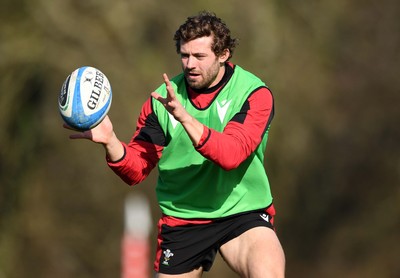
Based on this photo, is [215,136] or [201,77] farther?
[201,77]

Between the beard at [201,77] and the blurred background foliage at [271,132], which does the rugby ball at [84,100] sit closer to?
the beard at [201,77]

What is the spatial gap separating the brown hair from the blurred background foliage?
9.44 metres

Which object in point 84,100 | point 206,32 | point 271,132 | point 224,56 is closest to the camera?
point 84,100

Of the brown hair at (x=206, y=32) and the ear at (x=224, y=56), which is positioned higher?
the brown hair at (x=206, y=32)

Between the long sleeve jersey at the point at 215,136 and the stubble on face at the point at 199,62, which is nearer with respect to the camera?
the long sleeve jersey at the point at 215,136

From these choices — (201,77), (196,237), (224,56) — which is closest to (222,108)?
(201,77)

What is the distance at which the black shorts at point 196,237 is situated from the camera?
23.3ft

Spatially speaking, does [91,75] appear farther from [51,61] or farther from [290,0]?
[290,0]

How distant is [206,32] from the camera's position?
279 inches

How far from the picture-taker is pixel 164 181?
7.33m

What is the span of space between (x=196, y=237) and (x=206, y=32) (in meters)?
1.37

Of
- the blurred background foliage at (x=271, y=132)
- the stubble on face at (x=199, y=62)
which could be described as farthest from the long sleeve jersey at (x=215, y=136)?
the blurred background foliage at (x=271, y=132)

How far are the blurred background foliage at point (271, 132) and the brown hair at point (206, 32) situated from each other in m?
9.44

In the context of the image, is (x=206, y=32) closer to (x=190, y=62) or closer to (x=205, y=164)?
(x=190, y=62)
